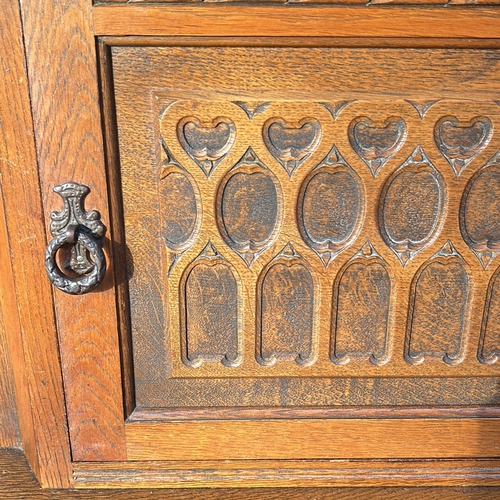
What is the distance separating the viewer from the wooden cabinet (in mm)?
531

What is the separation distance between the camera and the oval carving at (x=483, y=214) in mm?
Answer: 582

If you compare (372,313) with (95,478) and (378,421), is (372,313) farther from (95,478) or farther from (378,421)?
(95,478)

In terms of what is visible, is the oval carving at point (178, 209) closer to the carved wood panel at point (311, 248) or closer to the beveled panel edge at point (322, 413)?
the carved wood panel at point (311, 248)

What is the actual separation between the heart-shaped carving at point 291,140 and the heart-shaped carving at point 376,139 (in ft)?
0.13

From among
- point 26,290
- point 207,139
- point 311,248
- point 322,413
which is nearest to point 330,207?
point 311,248

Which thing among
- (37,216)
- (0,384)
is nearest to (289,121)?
(37,216)

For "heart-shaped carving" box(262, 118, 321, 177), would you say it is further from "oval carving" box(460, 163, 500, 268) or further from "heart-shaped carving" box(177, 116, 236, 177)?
"oval carving" box(460, 163, 500, 268)

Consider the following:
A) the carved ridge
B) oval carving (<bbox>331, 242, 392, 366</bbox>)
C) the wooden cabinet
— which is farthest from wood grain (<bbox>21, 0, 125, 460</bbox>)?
the carved ridge

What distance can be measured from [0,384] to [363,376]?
47cm

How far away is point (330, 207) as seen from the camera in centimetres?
59

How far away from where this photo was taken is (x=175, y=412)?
0.66 m

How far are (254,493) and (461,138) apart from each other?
19.7 inches

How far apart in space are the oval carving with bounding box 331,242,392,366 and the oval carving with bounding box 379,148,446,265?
3 centimetres

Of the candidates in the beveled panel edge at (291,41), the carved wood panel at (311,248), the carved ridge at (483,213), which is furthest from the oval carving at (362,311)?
the beveled panel edge at (291,41)
